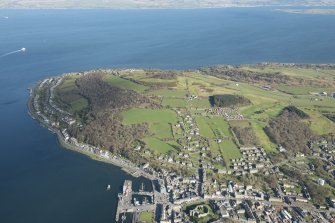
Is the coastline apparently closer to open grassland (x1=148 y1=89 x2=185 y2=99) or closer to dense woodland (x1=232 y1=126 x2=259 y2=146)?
dense woodland (x1=232 y1=126 x2=259 y2=146)

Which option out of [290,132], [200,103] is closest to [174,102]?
[200,103]

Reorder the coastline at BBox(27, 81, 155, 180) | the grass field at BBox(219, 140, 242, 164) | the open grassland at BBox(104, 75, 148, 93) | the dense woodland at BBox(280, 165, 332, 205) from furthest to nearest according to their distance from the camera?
the open grassland at BBox(104, 75, 148, 93) < the grass field at BBox(219, 140, 242, 164) < the coastline at BBox(27, 81, 155, 180) < the dense woodland at BBox(280, 165, 332, 205)

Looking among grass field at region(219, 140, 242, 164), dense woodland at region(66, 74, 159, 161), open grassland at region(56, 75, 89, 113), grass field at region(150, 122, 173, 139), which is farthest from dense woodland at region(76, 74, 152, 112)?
grass field at region(219, 140, 242, 164)

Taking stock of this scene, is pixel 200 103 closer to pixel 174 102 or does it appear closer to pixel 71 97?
pixel 174 102

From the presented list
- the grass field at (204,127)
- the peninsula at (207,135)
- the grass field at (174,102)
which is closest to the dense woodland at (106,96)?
the peninsula at (207,135)

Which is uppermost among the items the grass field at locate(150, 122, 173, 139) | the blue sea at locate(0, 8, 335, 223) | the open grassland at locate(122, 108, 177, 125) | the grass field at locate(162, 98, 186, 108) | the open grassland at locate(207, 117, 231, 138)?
the grass field at locate(162, 98, 186, 108)

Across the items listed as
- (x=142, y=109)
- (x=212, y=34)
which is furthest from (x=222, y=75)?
(x=212, y=34)

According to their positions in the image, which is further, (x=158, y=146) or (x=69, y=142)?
(x=69, y=142)
